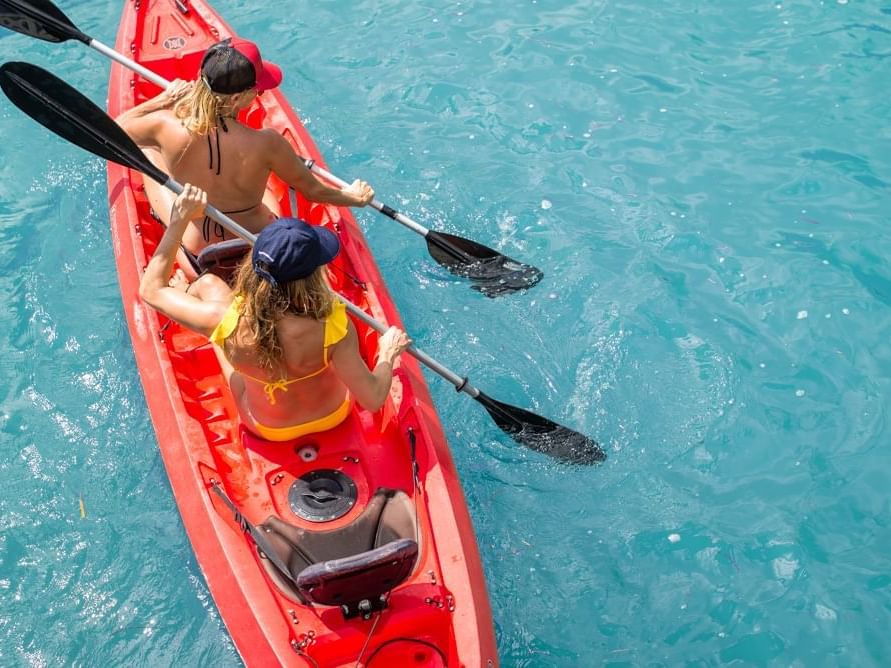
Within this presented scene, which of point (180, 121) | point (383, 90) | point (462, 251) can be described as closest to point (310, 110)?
point (383, 90)

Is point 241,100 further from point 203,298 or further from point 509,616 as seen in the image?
point 509,616

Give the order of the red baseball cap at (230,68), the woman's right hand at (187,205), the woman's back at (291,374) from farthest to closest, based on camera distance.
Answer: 1. the red baseball cap at (230,68)
2. the woman's right hand at (187,205)
3. the woman's back at (291,374)

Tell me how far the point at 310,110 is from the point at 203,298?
333 centimetres

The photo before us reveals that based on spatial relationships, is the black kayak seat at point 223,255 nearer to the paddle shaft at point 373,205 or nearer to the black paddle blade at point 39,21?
the paddle shaft at point 373,205

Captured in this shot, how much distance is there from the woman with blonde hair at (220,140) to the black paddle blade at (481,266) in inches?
42.9

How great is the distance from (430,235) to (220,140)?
1.69m

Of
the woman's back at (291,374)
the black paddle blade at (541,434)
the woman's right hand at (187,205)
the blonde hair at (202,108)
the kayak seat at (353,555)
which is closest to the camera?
the kayak seat at (353,555)

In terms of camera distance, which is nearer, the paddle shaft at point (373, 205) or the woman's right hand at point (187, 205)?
the woman's right hand at point (187, 205)

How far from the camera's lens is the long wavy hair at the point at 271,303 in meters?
3.25

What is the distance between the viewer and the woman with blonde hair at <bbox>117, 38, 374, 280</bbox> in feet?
13.6

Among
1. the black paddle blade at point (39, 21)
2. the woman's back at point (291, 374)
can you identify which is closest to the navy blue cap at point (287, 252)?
the woman's back at point (291, 374)

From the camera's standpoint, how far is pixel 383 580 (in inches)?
131

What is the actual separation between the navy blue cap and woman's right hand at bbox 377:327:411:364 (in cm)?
88

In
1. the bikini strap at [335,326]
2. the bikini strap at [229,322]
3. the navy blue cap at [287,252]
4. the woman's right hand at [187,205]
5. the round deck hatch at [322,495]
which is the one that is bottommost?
the round deck hatch at [322,495]
